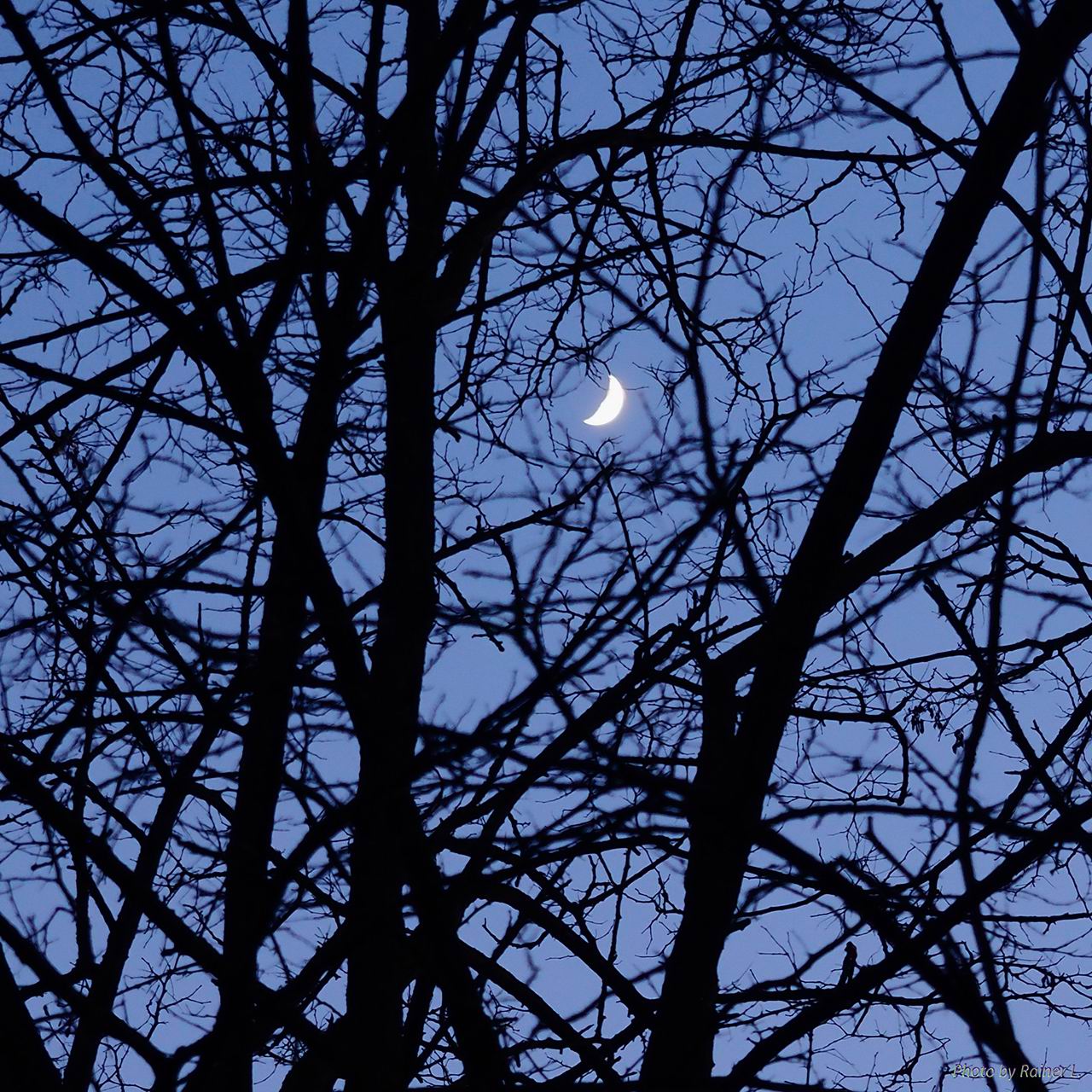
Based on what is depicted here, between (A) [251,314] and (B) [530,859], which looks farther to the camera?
(A) [251,314]

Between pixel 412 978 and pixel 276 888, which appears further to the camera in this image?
pixel 412 978

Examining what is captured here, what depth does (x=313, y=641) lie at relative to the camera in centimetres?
303

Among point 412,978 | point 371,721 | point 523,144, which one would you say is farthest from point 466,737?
point 523,144

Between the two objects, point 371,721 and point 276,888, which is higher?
point 371,721

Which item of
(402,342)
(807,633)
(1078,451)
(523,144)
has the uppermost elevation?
(523,144)

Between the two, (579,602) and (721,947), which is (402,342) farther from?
(721,947)

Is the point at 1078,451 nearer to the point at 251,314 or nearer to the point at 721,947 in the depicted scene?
the point at 721,947

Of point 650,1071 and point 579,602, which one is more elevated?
point 579,602

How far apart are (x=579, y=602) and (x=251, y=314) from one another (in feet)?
3.76

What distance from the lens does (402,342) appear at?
2.70 meters

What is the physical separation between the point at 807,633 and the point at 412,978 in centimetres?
127

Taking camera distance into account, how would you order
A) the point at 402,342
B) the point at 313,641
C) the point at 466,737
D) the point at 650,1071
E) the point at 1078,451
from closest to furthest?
1. the point at 466,737
2. the point at 650,1071
3. the point at 1078,451
4. the point at 402,342
5. the point at 313,641

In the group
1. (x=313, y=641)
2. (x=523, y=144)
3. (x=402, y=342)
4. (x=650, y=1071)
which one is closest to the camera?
(x=650, y=1071)

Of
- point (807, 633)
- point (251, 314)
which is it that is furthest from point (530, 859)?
point (251, 314)
